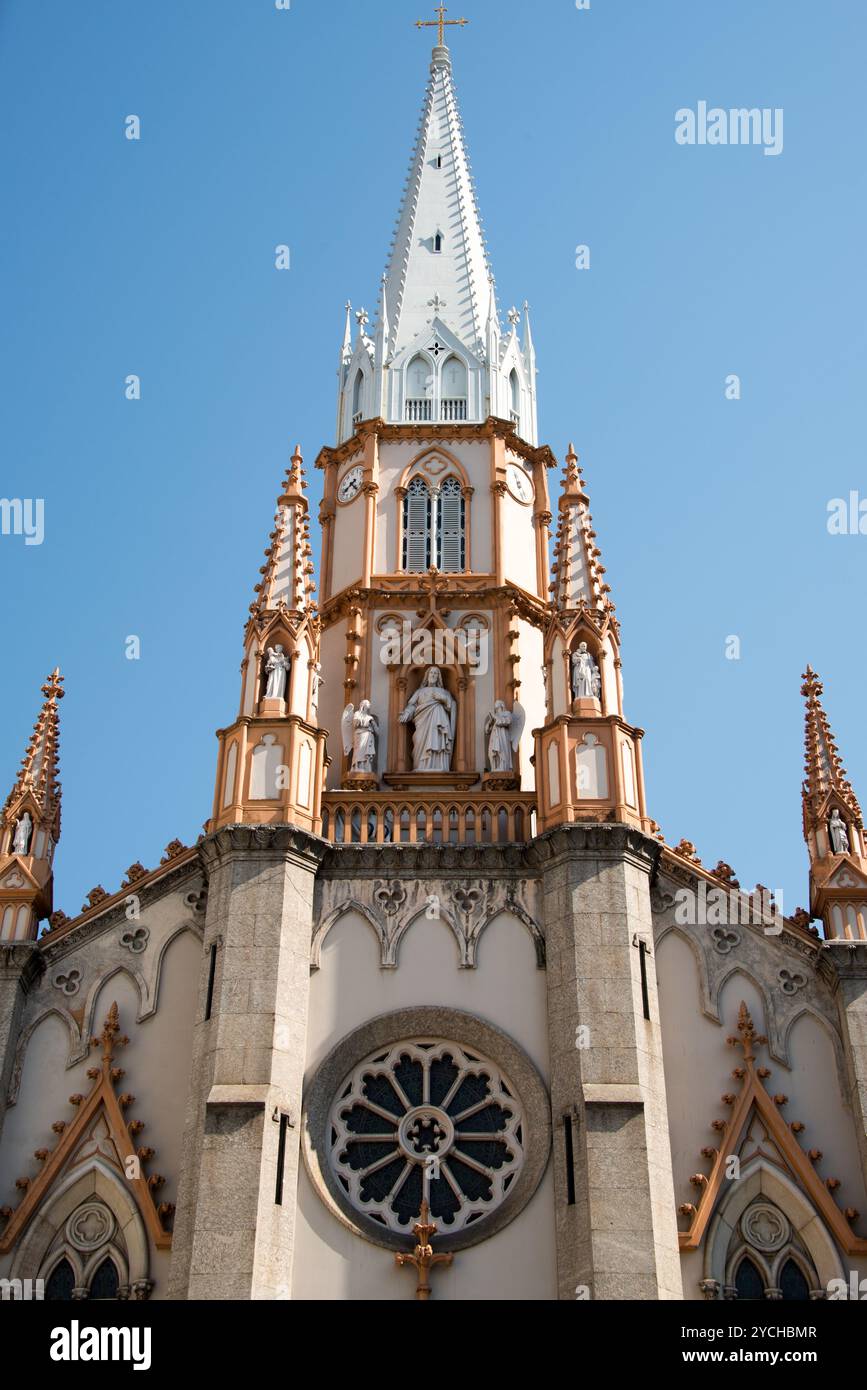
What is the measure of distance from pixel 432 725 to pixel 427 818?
528 centimetres

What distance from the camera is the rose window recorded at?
2297 centimetres

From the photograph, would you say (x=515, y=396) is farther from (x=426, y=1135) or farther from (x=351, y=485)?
(x=426, y=1135)

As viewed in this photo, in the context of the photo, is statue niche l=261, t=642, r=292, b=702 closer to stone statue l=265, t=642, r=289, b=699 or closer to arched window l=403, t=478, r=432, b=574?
stone statue l=265, t=642, r=289, b=699

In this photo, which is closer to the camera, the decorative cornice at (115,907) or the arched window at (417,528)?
the decorative cornice at (115,907)

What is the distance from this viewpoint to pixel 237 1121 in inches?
869

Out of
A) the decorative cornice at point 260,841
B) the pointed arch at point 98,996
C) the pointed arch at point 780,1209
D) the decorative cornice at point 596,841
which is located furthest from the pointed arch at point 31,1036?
the pointed arch at point 780,1209

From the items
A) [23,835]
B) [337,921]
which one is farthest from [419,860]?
[23,835]

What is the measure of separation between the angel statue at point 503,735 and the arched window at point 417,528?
461 centimetres

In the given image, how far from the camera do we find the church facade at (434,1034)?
72.6 feet

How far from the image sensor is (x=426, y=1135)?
23641 mm

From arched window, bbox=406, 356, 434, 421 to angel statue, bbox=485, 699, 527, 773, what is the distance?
924 cm

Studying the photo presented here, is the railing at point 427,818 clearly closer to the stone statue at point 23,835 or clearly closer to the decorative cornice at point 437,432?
the stone statue at point 23,835

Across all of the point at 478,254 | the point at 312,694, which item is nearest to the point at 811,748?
the point at 312,694
